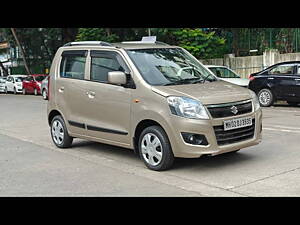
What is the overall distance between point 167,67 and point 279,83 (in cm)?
936

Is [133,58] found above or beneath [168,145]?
above

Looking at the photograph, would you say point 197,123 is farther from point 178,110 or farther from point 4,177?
point 4,177

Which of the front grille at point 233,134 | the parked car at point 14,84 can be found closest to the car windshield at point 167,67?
the front grille at point 233,134

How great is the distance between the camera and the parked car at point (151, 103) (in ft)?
20.6

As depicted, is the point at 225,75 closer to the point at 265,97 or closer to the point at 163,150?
the point at 265,97

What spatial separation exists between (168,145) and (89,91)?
204 cm

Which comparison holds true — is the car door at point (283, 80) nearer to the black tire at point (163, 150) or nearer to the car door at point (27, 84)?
→ the black tire at point (163, 150)

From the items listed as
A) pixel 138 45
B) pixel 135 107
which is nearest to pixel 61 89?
pixel 138 45

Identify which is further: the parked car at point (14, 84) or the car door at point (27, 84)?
the parked car at point (14, 84)

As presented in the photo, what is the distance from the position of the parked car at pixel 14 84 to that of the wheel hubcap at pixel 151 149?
84.5ft

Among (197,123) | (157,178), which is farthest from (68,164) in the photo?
(197,123)

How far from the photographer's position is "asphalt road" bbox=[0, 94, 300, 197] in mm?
5660

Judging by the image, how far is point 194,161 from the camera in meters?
7.21

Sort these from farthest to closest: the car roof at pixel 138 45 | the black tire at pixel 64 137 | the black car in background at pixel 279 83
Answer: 1. the black car in background at pixel 279 83
2. the black tire at pixel 64 137
3. the car roof at pixel 138 45
